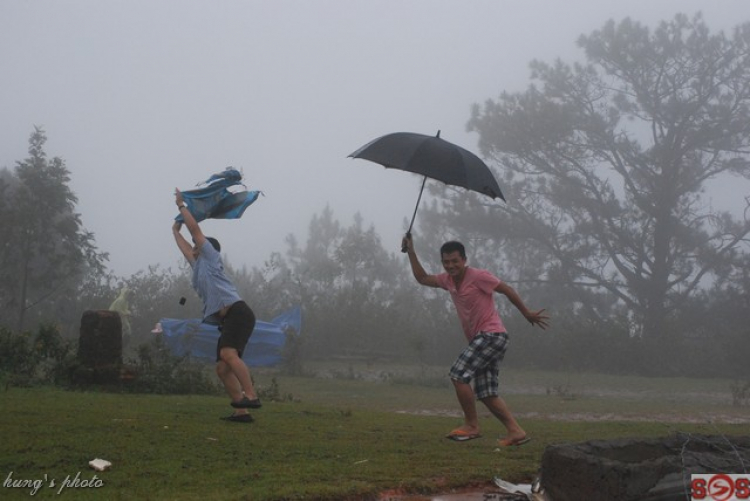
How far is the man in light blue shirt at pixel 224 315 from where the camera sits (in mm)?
7477

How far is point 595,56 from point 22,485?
112 feet

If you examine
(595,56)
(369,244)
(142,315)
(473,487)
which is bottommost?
(473,487)

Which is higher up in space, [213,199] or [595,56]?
[595,56]

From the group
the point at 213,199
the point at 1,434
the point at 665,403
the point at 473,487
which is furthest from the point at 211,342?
the point at 473,487

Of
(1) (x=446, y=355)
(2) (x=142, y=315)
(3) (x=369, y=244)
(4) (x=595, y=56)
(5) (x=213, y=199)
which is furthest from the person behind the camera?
(3) (x=369, y=244)

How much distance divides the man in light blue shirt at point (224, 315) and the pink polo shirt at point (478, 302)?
2.08 metres

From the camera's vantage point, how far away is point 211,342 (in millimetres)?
21359

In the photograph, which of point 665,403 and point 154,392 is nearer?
point 154,392

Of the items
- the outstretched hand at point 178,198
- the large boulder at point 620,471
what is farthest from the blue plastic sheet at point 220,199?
the large boulder at point 620,471

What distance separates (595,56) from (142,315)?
22243 millimetres

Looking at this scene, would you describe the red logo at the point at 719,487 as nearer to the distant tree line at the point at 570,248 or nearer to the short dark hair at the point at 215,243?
the short dark hair at the point at 215,243

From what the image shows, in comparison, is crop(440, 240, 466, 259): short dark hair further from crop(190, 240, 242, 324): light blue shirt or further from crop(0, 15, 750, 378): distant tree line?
crop(0, 15, 750, 378): distant tree line

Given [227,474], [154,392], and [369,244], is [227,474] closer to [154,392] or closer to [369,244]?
[154,392]

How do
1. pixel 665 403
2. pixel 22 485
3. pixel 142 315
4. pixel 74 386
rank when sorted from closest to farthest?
pixel 22 485 < pixel 74 386 < pixel 665 403 < pixel 142 315
